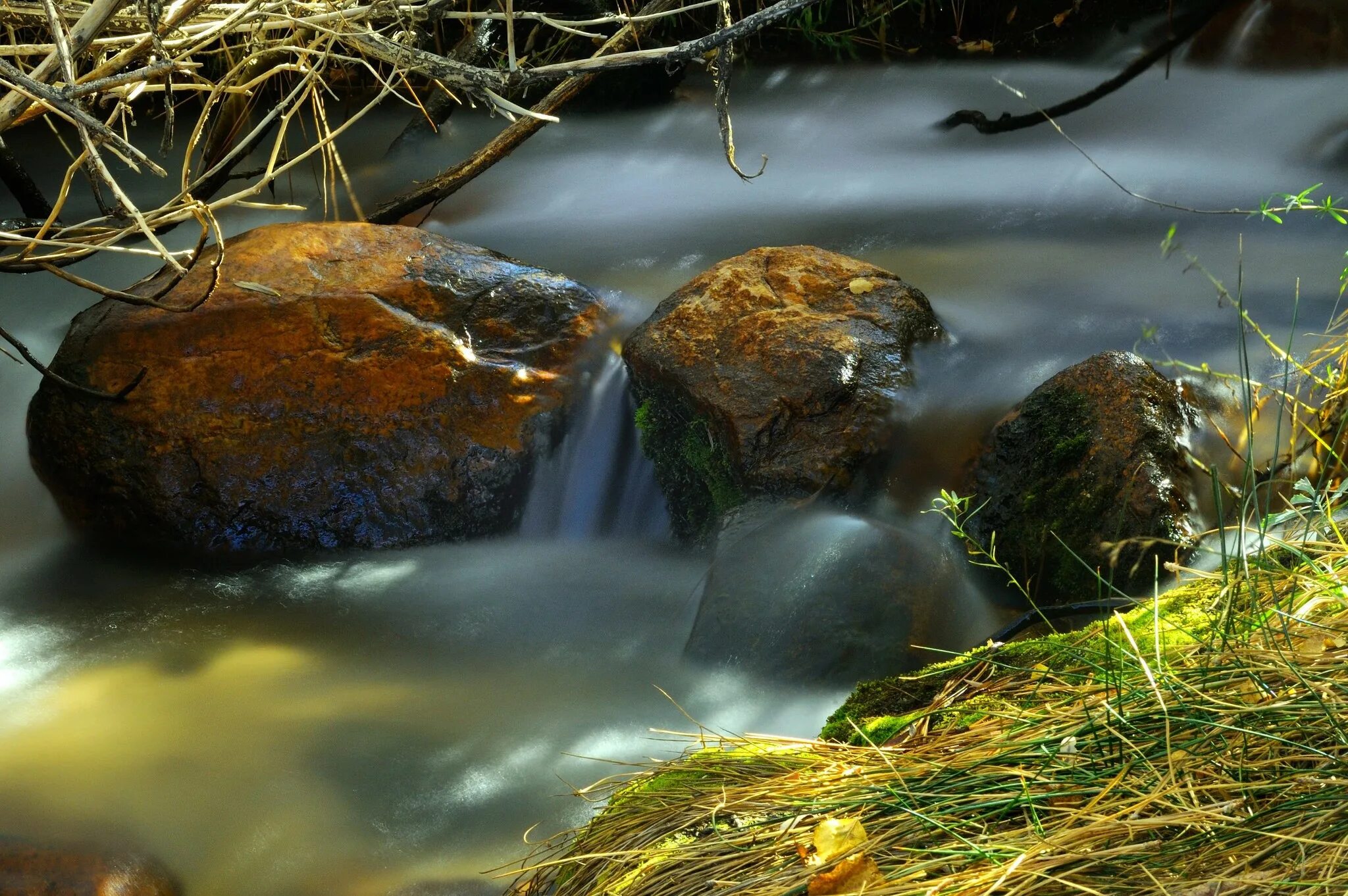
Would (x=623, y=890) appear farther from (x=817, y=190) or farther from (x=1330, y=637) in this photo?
Answer: (x=817, y=190)

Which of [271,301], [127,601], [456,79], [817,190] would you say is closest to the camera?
[456,79]

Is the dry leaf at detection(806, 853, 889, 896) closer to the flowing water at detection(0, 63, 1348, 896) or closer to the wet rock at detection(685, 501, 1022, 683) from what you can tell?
the flowing water at detection(0, 63, 1348, 896)

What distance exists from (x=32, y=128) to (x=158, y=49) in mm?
6272

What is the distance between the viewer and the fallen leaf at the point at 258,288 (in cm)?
418

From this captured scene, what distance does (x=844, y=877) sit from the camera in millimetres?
1491

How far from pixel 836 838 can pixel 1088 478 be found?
2.51 meters

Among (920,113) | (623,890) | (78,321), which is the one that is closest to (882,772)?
(623,890)

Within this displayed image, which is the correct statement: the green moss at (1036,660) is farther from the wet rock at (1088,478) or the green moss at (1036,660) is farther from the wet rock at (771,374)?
the wet rock at (771,374)

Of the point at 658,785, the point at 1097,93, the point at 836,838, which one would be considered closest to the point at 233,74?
the point at 658,785

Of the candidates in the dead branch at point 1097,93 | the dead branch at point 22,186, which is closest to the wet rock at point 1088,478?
the dead branch at point 1097,93

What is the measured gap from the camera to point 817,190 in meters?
6.44

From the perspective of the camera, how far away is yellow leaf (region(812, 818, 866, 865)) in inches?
60.2

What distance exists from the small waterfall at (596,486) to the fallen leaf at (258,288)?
1.28 metres

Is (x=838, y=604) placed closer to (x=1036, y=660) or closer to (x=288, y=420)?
(x=1036, y=660)
